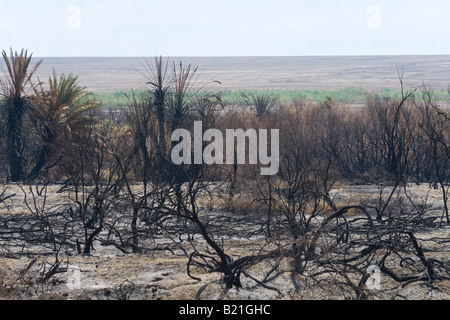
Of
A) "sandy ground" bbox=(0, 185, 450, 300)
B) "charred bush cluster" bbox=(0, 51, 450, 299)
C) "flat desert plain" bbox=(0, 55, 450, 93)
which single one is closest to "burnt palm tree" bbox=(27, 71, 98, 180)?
"charred bush cluster" bbox=(0, 51, 450, 299)

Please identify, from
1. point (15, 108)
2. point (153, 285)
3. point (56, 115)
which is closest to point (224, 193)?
point (56, 115)

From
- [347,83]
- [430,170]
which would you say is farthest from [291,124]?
[347,83]

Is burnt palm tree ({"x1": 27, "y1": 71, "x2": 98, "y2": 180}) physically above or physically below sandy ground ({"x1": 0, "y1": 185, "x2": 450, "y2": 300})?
above

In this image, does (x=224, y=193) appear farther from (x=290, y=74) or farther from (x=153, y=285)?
(x=290, y=74)

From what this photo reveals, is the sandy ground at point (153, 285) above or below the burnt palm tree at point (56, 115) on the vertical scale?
below

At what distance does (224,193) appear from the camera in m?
15.0

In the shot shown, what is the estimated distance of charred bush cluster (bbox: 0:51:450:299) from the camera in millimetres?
7094

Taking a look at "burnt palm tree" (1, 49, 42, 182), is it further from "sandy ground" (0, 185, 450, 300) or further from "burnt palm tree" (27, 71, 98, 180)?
"sandy ground" (0, 185, 450, 300)

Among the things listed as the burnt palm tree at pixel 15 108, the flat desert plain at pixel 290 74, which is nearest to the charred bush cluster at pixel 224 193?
the burnt palm tree at pixel 15 108

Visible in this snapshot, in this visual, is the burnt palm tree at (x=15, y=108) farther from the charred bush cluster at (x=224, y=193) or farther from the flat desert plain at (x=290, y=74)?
the flat desert plain at (x=290, y=74)

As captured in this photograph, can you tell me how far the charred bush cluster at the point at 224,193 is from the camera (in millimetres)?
7094

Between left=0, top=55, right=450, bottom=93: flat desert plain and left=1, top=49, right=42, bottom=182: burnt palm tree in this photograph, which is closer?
left=1, top=49, right=42, bottom=182: burnt palm tree

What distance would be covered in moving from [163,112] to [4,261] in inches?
319
